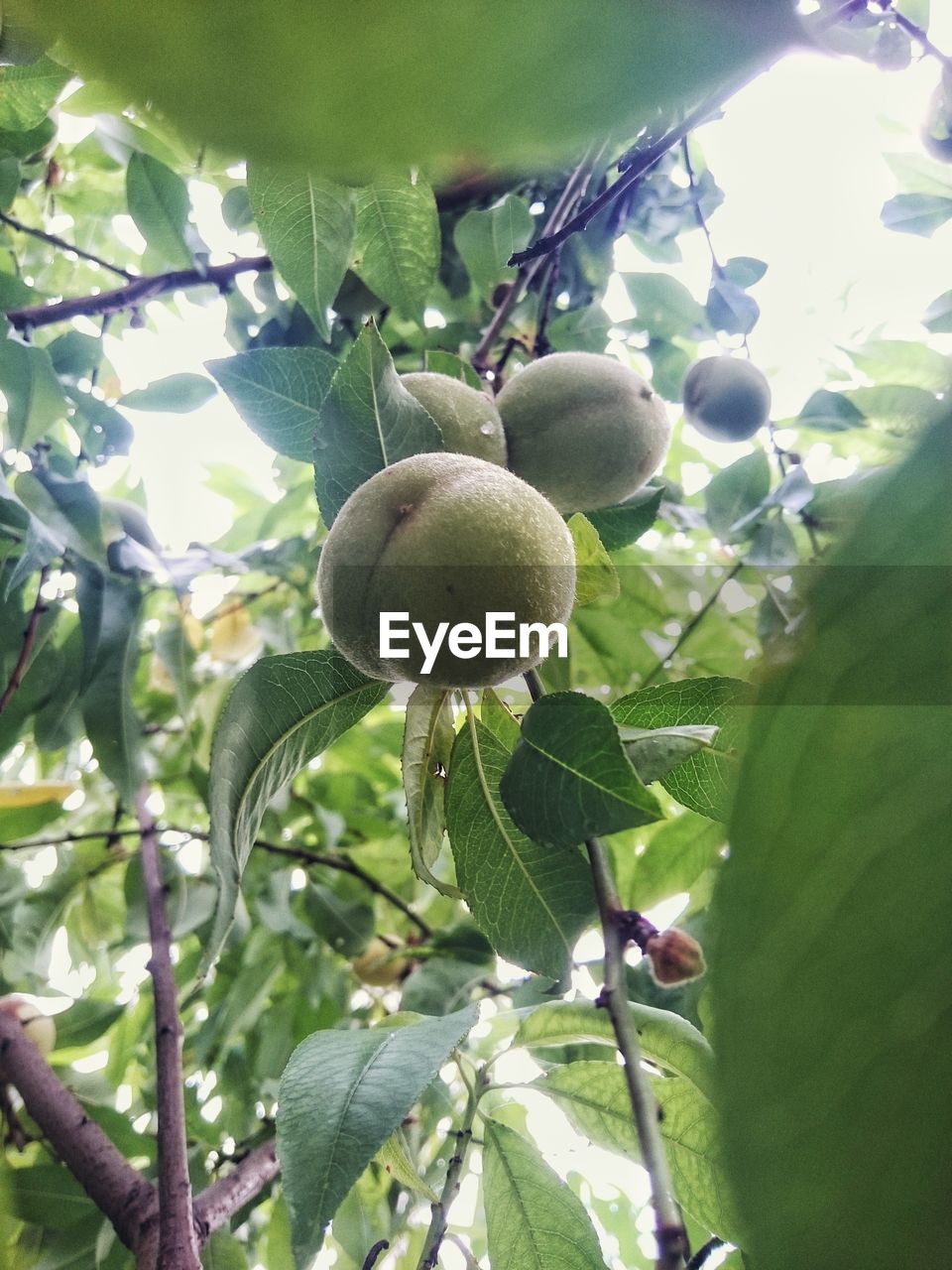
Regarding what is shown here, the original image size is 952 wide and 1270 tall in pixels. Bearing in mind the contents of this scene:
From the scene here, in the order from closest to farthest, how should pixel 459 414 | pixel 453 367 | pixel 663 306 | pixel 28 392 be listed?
pixel 459 414, pixel 453 367, pixel 28 392, pixel 663 306

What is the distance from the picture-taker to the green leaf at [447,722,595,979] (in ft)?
2.34

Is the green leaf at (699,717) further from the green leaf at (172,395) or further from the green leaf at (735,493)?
the green leaf at (172,395)

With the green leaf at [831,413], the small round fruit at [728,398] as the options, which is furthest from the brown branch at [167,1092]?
the green leaf at [831,413]

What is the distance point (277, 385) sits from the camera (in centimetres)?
87

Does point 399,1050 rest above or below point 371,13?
below

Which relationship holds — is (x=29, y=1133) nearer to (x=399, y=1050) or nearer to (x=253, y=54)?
(x=399, y=1050)

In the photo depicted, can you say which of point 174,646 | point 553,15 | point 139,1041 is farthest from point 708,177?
point 139,1041

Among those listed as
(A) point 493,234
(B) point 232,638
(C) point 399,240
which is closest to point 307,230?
(C) point 399,240

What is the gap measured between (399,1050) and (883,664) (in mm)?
530

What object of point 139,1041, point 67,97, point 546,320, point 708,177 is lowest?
point 139,1041

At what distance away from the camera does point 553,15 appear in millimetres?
157

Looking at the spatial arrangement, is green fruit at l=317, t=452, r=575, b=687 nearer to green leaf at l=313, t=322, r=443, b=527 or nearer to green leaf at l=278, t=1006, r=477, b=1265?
green leaf at l=313, t=322, r=443, b=527

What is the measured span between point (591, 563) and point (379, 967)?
109 cm

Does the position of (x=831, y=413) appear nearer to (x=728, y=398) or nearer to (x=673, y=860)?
(x=728, y=398)
